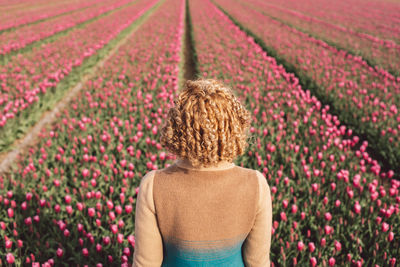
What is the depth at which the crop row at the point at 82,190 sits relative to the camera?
2.75 meters

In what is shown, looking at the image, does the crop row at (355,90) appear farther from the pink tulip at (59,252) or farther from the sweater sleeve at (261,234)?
the pink tulip at (59,252)

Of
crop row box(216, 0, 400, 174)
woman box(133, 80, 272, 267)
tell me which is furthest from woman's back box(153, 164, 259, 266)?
crop row box(216, 0, 400, 174)

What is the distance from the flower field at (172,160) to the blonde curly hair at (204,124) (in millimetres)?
293

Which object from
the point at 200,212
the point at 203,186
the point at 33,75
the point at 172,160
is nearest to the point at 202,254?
the point at 200,212

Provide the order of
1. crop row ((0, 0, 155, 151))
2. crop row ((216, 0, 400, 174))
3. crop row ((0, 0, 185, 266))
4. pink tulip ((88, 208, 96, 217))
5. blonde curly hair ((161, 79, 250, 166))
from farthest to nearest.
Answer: crop row ((0, 0, 155, 151))
crop row ((216, 0, 400, 174))
pink tulip ((88, 208, 96, 217))
crop row ((0, 0, 185, 266))
blonde curly hair ((161, 79, 250, 166))

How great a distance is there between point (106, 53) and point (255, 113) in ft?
29.8

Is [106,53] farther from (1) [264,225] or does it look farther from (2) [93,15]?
(1) [264,225]

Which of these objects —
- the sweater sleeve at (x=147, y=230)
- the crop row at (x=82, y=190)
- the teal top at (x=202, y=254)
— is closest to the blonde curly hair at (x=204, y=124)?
the sweater sleeve at (x=147, y=230)

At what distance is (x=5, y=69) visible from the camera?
26.7ft

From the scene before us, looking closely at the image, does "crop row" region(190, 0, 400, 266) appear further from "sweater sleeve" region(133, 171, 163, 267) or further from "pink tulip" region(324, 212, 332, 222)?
"sweater sleeve" region(133, 171, 163, 267)

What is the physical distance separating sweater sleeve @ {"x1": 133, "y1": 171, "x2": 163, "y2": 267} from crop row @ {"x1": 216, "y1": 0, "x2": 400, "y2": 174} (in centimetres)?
478

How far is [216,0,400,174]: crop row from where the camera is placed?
540cm

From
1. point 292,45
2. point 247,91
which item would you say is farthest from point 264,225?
point 292,45

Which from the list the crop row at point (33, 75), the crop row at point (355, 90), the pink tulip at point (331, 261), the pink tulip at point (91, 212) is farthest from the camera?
the crop row at point (33, 75)
